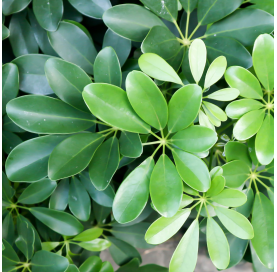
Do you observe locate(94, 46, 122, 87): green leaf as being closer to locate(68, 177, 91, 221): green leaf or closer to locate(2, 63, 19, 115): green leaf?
locate(2, 63, 19, 115): green leaf

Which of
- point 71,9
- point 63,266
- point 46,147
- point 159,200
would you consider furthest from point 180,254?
point 71,9

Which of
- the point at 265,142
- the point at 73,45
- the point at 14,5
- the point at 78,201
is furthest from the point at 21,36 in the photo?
the point at 265,142

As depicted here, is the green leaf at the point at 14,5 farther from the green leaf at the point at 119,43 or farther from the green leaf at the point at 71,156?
the green leaf at the point at 71,156

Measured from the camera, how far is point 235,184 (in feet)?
2.09

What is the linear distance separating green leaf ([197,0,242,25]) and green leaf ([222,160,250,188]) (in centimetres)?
38

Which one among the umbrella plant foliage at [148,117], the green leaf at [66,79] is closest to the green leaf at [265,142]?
the umbrella plant foliage at [148,117]

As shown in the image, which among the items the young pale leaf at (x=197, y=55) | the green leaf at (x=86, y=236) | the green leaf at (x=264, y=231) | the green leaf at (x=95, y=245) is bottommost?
the green leaf at (x=95, y=245)

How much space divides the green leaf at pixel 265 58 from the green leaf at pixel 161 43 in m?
0.20

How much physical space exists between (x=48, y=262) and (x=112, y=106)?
486 mm

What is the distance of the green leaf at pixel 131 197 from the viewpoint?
0.55 m

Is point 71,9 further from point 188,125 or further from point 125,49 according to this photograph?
point 188,125

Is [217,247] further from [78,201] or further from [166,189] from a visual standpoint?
[78,201]

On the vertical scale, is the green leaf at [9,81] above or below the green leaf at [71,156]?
above

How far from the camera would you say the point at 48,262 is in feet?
2.20
